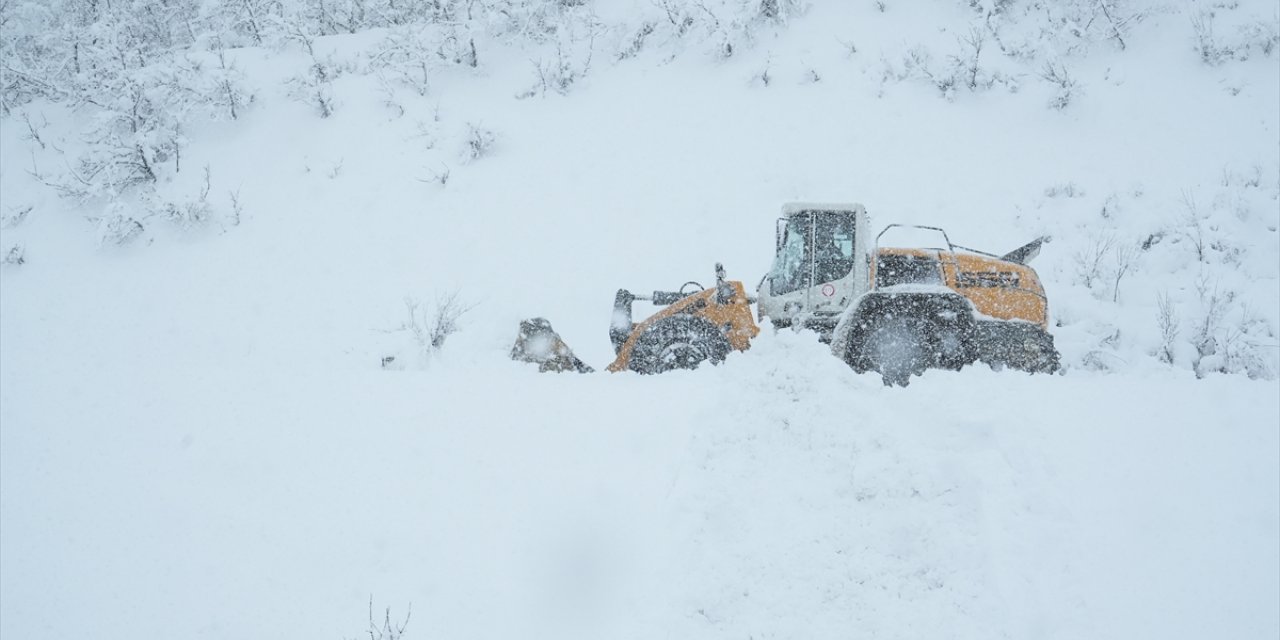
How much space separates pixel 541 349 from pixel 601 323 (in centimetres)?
299

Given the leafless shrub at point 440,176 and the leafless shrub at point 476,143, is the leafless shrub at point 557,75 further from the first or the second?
the leafless shrub at point 440,176

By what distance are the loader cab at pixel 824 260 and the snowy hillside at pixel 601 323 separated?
0.85 m

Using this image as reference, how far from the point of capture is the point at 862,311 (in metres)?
7.18

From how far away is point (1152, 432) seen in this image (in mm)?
5375

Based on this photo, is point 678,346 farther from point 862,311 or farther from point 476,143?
point 476,143

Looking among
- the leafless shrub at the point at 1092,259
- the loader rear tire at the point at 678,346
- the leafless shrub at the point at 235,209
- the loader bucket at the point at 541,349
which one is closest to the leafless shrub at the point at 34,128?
the leafless shrub at the point at 235,209

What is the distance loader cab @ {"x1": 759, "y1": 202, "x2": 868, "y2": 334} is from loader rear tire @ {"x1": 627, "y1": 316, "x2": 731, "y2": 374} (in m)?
0.94

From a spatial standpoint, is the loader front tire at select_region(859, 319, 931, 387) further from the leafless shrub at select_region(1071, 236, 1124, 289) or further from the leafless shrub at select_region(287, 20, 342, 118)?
the leafless shrub at select_region(287, 20, 342, 118)

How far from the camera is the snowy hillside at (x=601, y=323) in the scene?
442 centimetres

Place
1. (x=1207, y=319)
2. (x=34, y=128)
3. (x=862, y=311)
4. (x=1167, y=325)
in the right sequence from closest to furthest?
(x=862, y=311) < (x=1207, y=319) < (x=1167, y=325) < (x=34, y=128)

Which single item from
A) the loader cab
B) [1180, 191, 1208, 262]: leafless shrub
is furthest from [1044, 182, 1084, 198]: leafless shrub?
the loader cab

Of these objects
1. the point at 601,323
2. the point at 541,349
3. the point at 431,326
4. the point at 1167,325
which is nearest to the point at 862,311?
the point at 541,349

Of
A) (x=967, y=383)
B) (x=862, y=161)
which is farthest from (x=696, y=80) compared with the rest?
(x=967, y=383)

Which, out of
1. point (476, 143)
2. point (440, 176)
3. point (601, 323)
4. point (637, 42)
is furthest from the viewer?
point (637, 42)
